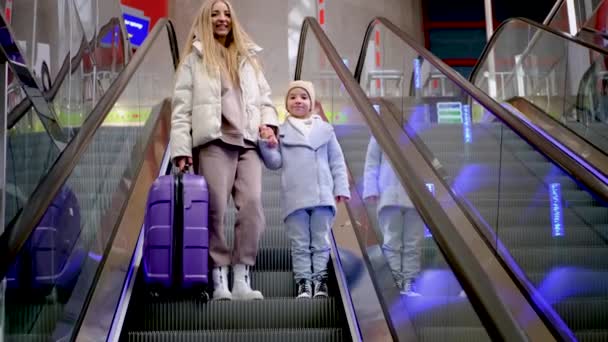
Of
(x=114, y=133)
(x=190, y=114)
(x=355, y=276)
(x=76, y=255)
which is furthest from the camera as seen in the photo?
(x=114, y=133)

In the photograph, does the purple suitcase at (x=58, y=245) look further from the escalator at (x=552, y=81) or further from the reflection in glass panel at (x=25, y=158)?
the escalator at (x=552, y=81)

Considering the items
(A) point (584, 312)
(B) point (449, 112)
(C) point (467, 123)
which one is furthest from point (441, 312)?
(B) point (449, 112)

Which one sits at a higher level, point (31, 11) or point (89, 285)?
point (31, 11)

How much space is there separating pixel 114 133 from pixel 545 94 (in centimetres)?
500

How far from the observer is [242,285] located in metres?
5.25

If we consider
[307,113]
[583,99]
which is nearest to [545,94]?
[583,99]

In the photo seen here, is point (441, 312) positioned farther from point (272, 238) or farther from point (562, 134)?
point (562, 134)

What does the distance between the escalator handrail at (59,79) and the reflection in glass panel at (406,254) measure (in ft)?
5.51

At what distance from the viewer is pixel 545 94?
369 inches

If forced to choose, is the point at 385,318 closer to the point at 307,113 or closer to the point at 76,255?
the point at 76,255

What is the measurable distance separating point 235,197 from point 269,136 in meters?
0.42

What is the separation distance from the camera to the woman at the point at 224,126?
17.4 feet

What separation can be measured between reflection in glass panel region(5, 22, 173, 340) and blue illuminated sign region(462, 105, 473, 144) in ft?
8.15

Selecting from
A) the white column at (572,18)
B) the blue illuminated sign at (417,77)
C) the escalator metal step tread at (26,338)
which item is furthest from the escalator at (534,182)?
the escalator metal step tread at (26,338)
